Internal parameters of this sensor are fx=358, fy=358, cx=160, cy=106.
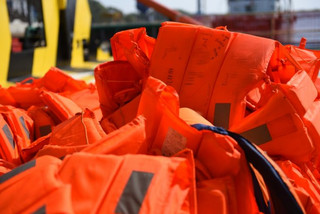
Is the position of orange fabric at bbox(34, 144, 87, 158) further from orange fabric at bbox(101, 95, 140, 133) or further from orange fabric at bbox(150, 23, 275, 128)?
orange fabric at bbox(150, 23, 275, 128)

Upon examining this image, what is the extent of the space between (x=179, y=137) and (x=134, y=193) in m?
0.34

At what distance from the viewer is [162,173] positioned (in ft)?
3.14

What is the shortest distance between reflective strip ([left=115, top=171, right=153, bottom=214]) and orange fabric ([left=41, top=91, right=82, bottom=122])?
0.98 meters

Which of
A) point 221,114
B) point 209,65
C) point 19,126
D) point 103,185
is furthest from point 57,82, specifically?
point 103,185

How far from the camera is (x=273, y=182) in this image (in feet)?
3.36

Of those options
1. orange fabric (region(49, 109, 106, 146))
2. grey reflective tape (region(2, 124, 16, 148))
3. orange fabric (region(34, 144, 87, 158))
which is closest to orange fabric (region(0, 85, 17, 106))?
grey reflective tape (region(2, 124, 16, 148))

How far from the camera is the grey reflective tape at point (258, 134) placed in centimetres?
133

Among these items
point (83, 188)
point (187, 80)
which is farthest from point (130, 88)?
point (83, 188)

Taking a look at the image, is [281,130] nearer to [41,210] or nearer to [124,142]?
[124,142]

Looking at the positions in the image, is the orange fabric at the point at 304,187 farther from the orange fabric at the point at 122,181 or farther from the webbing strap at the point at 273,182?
the orange fabric at the point at 122,181

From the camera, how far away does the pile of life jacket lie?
3.05 feet

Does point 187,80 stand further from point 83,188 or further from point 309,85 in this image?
point 83,188

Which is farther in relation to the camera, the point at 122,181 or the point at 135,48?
the point at 135,48

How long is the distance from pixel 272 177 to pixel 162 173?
0.32 meters
